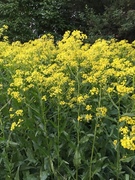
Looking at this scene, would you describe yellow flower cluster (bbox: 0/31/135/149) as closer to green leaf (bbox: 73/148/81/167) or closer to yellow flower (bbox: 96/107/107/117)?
yellow flower (bbox: 96/107/107/117)

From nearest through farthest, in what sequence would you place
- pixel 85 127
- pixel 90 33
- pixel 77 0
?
pixel 85 127 < pixel 90 33 < pixel 77 0

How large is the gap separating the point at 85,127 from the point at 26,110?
1.45 ft

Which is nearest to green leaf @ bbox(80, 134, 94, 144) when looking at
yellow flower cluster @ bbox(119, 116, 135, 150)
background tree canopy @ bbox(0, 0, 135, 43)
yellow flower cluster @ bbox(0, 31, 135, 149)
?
yellow flower cluster @ bbox(0, 31, 135, 149)

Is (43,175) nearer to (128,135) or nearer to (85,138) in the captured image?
(85,138)

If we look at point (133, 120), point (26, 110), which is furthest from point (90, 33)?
point (133, 120)

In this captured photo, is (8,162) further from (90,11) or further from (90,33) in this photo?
(90,11)

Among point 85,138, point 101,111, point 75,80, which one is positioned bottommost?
point 85,138

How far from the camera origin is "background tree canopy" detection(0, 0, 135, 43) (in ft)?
27.9

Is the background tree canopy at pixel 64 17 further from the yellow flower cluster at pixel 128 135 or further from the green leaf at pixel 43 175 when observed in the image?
the yellow flower cluster at pixel 128 135

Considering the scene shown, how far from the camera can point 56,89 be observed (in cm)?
263

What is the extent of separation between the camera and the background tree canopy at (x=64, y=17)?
8500 millimetres

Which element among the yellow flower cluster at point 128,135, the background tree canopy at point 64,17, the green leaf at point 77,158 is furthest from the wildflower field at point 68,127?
the background tree canopy at point 64,17

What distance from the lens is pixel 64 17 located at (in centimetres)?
931

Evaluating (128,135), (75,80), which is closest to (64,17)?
(75,80)
